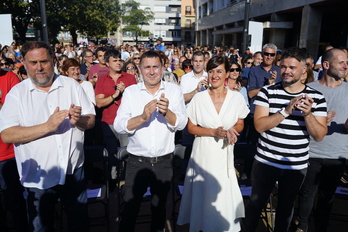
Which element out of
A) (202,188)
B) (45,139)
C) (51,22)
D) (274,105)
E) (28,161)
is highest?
(51,22)

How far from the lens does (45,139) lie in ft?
7.67

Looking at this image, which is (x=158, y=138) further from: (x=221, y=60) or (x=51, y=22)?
(x=51, y=22)

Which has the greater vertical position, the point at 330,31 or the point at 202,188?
the point at 330,31

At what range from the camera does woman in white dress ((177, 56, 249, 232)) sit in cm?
293

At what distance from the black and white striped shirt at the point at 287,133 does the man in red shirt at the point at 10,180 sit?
2623 mm

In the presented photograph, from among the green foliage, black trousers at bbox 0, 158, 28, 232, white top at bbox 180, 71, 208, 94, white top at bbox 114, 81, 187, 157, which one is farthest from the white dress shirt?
the green foliage

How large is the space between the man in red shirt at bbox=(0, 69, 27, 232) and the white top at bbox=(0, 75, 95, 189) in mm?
480

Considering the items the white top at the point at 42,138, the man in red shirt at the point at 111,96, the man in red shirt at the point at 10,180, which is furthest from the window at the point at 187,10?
the white top at the point at 42,138

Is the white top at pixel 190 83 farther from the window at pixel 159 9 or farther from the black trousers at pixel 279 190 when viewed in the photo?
the window at pixel 159 9

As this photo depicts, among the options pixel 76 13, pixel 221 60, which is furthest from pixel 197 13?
pixel 221 60

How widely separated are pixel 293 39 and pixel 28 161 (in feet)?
72.9

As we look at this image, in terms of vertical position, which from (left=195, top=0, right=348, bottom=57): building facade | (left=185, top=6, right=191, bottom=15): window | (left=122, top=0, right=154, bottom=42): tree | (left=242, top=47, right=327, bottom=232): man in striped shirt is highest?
(left=185, top=6, right=191, bottom=15): window

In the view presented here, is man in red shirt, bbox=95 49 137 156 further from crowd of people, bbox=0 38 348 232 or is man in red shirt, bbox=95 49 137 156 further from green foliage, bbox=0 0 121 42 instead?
Answer: green foliage, bbox=0 0 121 42

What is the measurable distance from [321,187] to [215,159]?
1.33 metres
